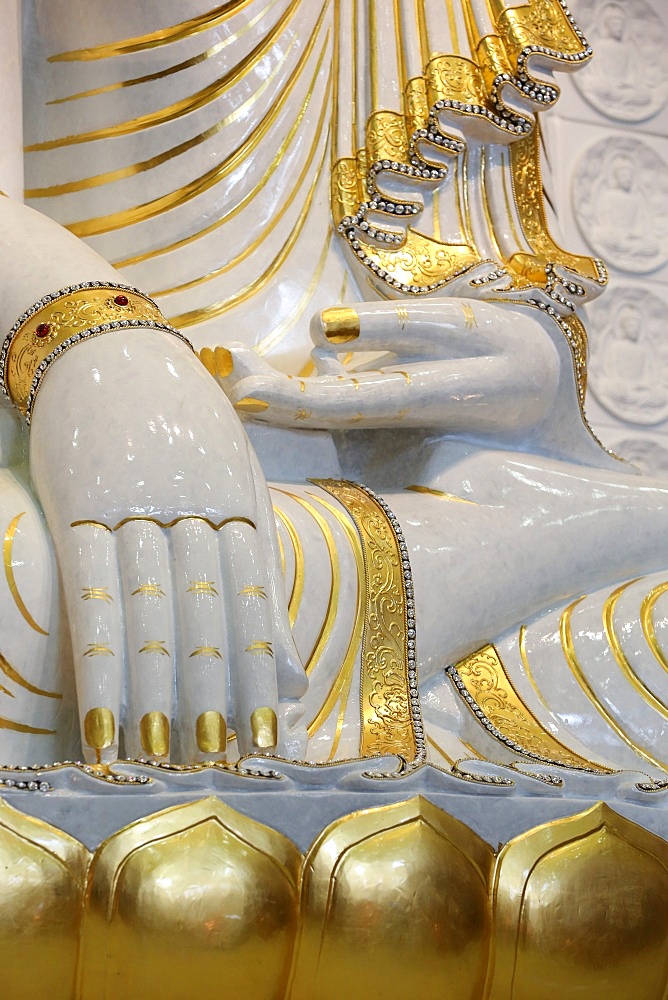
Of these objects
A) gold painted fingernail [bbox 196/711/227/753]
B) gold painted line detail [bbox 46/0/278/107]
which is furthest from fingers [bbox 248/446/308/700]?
gold painted line detail [bbox 46/0/278/107]

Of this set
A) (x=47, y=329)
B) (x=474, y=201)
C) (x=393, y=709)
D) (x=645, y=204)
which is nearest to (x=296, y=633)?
(x=393, y=709)

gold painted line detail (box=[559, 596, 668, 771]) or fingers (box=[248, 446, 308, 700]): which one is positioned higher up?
fingers (box=[248, 446, 308, 700])

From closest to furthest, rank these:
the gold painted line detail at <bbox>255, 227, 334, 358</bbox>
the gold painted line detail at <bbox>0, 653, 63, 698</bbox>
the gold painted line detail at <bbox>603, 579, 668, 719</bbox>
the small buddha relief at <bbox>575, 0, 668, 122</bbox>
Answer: the gold painted line detail at <bbox>0, 653, 63, 698</bbox>
the gold painted line detail at <bbox>603, 579, 668, 719</bbox>
the gold painted line detail at <bbox>255, 227, 334, 358</bbox>
the small buddha relief at <bbox>575, 0, 668, 122</bbox>

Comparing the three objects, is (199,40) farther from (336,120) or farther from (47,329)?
(47,329)

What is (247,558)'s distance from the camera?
3.19 feet

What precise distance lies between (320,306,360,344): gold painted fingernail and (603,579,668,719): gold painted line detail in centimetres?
40

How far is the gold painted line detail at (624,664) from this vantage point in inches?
49.3

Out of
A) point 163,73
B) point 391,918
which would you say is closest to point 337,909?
point 391,918

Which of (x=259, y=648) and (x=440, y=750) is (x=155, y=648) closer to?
(x=259, y=648)

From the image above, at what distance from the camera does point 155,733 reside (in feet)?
2.92

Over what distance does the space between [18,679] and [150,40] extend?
3.20ft

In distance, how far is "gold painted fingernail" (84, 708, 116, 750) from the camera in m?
0.88

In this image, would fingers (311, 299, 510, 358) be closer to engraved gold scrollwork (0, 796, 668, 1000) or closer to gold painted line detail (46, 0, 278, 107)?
gold painted line detail (46, 0, 278, 107)

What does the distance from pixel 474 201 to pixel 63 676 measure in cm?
99
